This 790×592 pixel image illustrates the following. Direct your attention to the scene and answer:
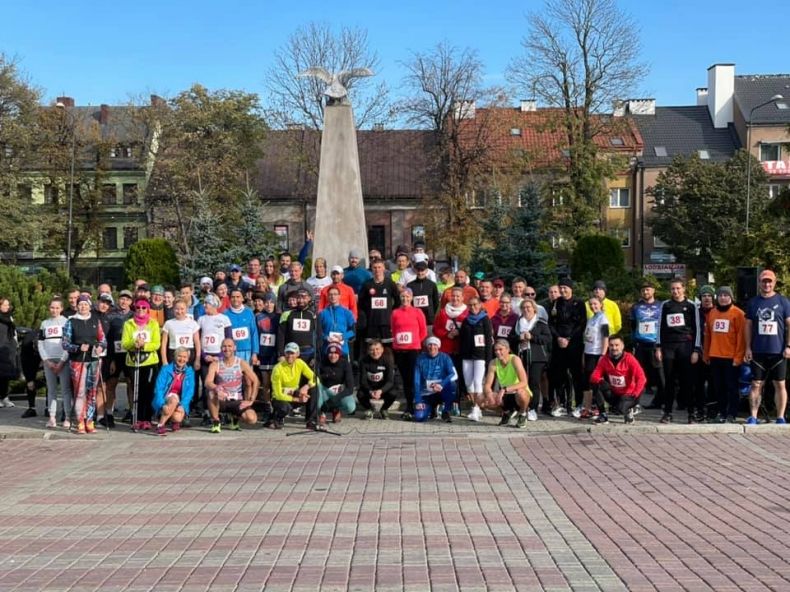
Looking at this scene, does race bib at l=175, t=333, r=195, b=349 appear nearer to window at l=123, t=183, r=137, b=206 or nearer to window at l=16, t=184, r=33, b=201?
window at l=16, t=184, r=33, b=201

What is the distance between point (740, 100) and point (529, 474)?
61.4 m

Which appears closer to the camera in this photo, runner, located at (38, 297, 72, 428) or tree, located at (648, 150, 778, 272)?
runner, located at (38, 297, 72, 428)

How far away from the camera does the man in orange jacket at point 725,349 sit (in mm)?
12836

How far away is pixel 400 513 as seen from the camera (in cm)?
791

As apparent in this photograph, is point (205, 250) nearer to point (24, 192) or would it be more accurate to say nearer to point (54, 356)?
point (54, 356)

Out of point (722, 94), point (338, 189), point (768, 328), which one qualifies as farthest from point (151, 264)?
point (722, 94)

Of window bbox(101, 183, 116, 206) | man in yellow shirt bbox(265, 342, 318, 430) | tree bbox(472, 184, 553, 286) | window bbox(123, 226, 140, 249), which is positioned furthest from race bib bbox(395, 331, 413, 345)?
window bbox(123, 226, 140, 249)

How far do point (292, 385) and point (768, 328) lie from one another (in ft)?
20.9

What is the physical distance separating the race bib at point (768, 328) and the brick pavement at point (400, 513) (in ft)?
4.37

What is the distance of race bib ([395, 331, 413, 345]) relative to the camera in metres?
13.7

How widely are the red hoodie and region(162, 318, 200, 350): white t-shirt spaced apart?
18.2 feet

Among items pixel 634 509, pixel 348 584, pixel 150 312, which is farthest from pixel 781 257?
pixel 348 584

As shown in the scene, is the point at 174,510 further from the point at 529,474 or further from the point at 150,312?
the point at 150,312

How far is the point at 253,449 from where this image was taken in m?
11.6
